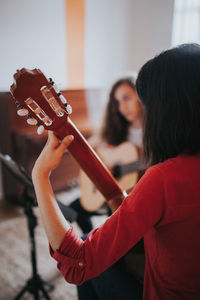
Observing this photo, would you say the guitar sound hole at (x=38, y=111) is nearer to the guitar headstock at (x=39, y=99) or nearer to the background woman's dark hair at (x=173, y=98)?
the guitar headstock at (x=39, y=99)

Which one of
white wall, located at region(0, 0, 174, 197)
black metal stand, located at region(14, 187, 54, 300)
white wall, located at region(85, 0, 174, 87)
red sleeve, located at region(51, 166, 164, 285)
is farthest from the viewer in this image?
white wall, located at region(85, 0, 174, 87)

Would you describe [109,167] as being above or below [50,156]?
below

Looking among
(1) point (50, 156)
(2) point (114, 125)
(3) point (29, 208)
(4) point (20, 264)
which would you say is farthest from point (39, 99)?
(4) point (20, 264)

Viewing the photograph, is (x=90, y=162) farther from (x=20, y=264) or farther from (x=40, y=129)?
(x=20, y=264)

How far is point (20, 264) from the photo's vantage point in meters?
1.62

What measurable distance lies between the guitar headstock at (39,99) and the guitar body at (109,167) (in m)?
0.88

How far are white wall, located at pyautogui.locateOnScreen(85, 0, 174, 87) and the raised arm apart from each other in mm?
2501

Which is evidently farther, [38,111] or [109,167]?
[109,167]

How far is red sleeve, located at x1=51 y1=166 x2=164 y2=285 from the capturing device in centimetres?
54

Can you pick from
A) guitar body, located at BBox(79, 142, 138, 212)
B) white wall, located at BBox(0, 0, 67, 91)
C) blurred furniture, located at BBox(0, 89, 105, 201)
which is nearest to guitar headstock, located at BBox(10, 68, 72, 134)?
guitar body, located at BBox(79, 142, 138, 212)

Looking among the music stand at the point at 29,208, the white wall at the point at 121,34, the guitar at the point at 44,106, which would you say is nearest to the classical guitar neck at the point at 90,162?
the guitar at the point at 44,106

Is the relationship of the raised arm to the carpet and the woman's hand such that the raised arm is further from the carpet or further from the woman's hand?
the carpet

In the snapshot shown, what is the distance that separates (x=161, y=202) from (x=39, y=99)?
1.18ft

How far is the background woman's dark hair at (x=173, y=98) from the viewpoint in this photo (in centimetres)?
56
